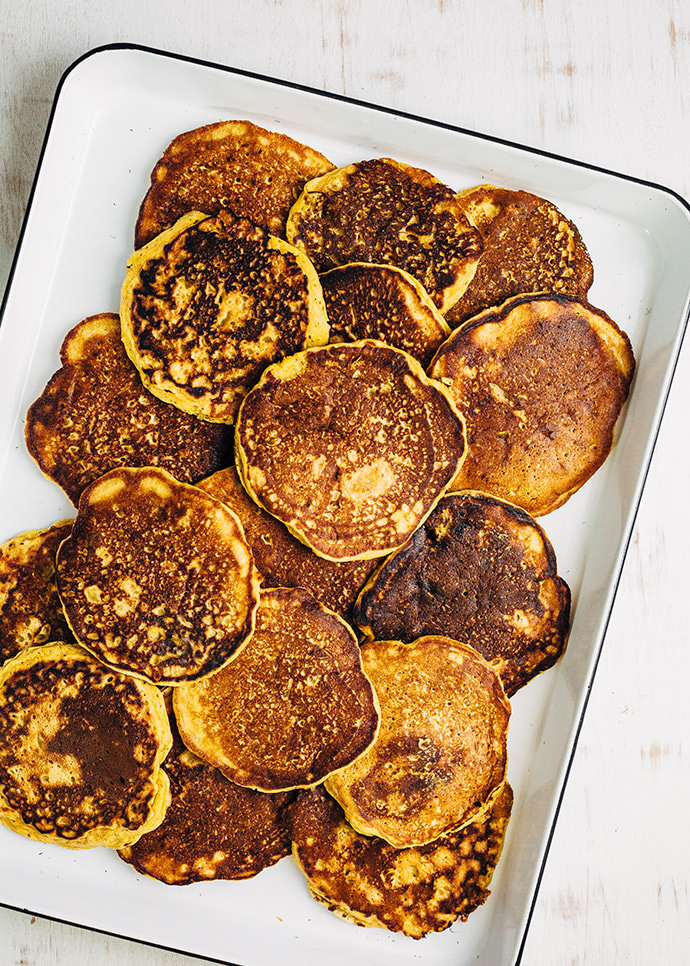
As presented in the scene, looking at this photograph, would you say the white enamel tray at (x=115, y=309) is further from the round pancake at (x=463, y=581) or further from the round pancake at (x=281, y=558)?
the round pancake at (x=281, y=558)

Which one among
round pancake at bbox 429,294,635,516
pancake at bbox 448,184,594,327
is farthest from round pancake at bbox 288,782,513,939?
pancake at bbox 448,184,594,327

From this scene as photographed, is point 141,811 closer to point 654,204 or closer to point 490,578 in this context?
point 490,578

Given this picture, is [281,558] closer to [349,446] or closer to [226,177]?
[349,446]

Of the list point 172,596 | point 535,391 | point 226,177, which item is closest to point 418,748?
point 172,596

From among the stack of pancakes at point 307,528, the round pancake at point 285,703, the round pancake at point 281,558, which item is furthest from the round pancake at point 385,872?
the round pancake at point 281,558

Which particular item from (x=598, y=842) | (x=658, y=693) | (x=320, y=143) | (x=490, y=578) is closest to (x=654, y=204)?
(x=320, y=143)

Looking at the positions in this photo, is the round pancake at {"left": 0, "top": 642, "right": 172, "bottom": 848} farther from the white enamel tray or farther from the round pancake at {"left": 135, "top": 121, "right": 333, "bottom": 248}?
the round pancake at {"left": 135, "top": 121, "right": 333, "bottom": 248}
